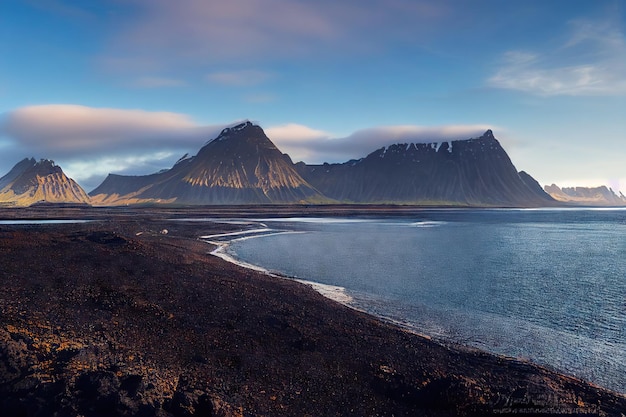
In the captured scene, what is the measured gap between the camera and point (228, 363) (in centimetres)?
1689

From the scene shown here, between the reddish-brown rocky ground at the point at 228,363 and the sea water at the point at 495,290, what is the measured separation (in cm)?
358

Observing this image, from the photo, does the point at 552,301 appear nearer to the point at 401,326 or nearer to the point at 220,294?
the point at 401,326

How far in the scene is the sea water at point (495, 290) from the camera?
71.8 feet

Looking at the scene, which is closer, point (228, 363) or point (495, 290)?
point (228, 363)

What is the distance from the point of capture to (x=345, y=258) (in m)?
53.6

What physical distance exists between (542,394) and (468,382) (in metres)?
2.47

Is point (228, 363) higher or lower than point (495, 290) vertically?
higher

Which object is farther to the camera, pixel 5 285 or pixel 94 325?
pixel 5 285

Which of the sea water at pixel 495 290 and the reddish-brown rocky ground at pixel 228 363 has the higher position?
the reddish-brown rocky ground at pixel 228 363

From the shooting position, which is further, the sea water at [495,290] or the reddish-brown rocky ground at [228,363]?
the sea water at [495,290]

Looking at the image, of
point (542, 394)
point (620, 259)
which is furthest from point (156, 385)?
point (620, 259)

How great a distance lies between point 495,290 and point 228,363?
26967 millimetres

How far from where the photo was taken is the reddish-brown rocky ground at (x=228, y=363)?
13.5 meters

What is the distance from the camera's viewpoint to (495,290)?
36125 millimetres
